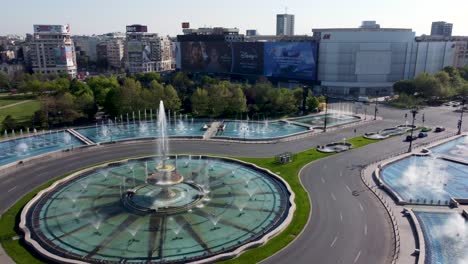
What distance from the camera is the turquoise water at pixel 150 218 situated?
27.0m

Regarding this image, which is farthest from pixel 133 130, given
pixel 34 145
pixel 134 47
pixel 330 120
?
pixel 134 47

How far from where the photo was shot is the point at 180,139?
57.6 metres

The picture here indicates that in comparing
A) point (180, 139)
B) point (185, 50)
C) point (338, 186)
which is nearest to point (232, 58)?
point (185, 50)

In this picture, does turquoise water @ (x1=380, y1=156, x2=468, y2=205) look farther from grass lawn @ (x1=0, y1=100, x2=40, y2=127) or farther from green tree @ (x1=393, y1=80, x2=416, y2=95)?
grass lawn @ (x1=0, y1=100, x2=40, y2=127)

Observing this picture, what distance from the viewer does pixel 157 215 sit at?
32.0m

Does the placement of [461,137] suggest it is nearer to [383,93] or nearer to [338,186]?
[338,186]

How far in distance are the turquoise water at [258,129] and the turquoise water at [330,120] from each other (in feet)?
13.8

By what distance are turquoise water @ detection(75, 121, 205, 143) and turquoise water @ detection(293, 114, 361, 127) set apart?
20646 mm

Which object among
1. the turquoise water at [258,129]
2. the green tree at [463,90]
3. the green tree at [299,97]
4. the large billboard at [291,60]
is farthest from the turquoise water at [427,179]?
the large billboard at [291,60]

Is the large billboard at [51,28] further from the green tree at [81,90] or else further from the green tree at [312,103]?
the green tree at [312,103]

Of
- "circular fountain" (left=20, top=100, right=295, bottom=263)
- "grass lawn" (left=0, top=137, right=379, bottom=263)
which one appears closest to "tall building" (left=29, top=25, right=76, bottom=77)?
"circular fountain" (left=20, top=100, right=295, bottom=263)

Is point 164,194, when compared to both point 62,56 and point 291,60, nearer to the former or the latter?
point 291,60

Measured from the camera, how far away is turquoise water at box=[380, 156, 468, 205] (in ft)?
122

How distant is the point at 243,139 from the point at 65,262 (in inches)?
1396
